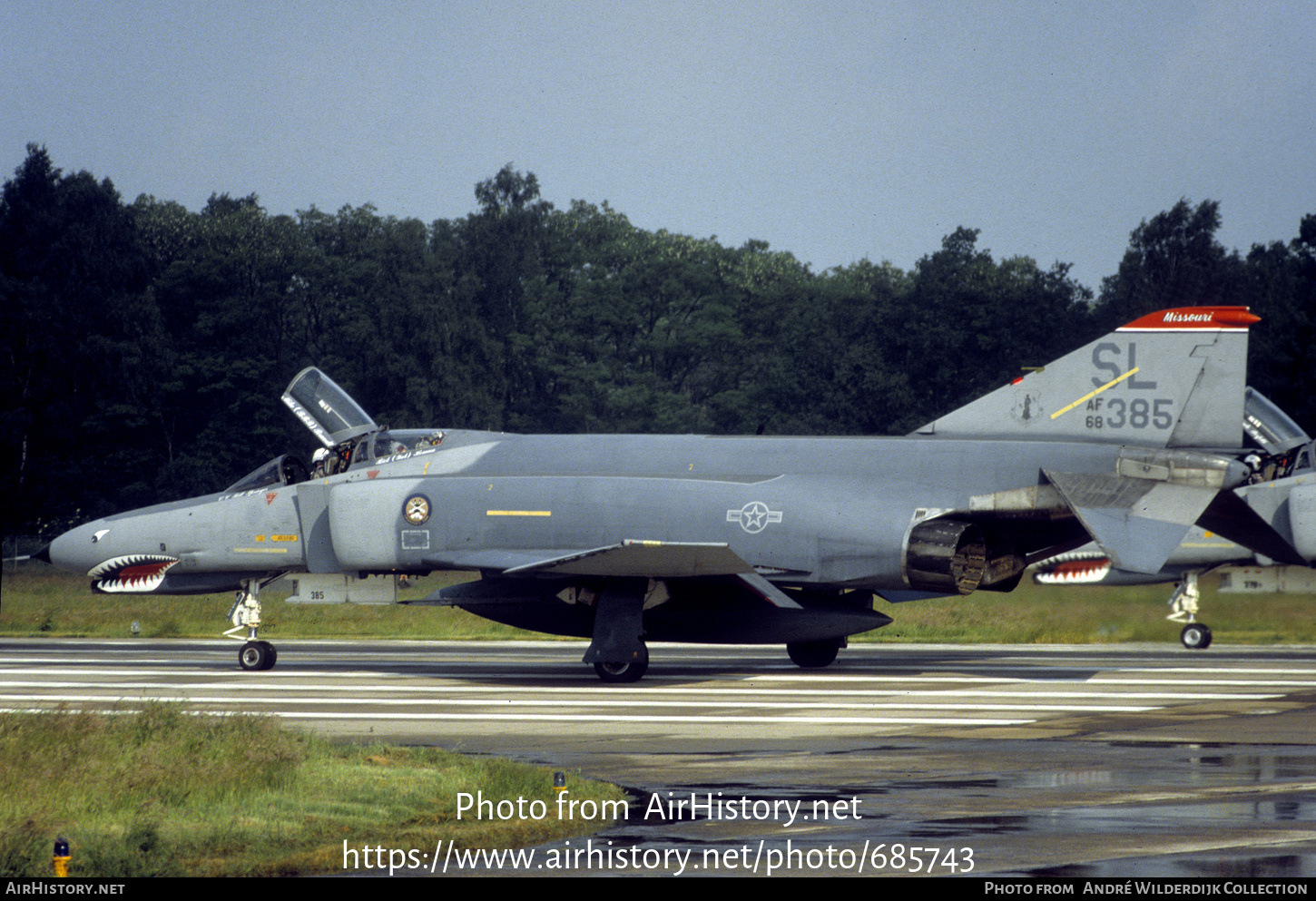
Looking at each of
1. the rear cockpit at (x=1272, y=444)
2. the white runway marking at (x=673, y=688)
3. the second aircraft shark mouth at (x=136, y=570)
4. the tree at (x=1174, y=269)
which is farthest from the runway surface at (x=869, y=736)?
the tree at (x=1174, y=269)

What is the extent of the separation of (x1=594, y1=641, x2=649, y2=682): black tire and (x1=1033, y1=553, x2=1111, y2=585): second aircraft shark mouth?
412 inches

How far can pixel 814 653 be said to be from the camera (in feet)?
68.8

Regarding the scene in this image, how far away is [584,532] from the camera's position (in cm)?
1905

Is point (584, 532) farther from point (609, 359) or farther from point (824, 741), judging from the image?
point (609, 359)

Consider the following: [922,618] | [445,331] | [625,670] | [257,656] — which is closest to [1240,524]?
[625,670]

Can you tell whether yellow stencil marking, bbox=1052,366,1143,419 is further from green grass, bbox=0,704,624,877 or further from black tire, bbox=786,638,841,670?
green grass, bbox=0,704,624,877

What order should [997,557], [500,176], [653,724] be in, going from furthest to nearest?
[500,176] → [997,557] → [653,724]

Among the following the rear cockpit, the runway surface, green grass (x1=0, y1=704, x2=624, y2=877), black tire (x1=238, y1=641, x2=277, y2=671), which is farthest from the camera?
the rear cockpit

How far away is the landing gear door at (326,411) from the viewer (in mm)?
21547

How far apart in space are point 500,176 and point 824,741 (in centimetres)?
6758

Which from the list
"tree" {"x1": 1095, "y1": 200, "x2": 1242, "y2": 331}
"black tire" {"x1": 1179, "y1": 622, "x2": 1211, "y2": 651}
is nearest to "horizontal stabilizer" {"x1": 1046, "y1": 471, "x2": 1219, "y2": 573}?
"black tire" {"x1": 1179, "y1": 622, "x2": 1211, "y2": 651}

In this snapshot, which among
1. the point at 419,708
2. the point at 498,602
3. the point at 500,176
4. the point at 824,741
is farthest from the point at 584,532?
the point at 500,176

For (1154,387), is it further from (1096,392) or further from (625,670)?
(625,670)

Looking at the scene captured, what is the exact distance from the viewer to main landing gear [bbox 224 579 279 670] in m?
20.6
